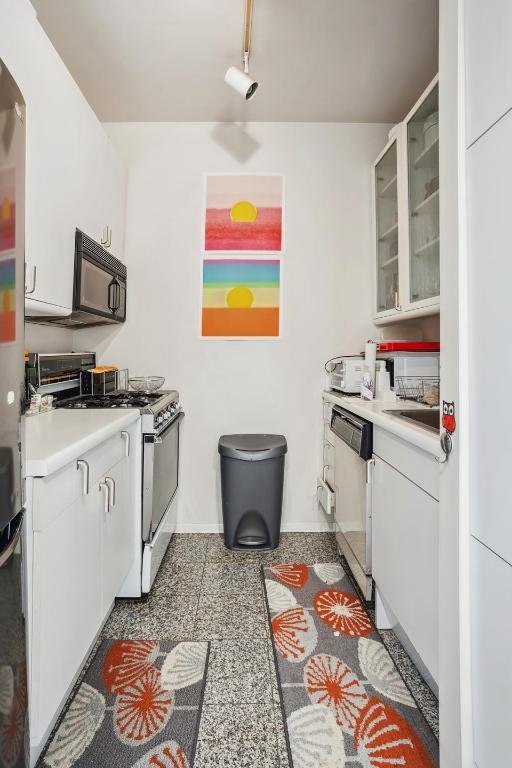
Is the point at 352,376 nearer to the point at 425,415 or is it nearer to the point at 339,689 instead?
the point at 425,415

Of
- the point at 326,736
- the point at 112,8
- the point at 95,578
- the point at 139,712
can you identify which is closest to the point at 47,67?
the point at 112,8

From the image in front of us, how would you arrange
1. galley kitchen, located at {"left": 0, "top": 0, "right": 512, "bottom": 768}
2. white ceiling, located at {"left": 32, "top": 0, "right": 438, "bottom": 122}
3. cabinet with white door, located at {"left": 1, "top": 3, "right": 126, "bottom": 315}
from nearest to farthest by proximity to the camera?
galley kitchen, located at {"left": 0, "top": 0, "right": 512, "bottom": 768} < cabinet with white door, located at {"left": 1, "top": 3, "right": 126, "bottom": 315} < white ceiling, located at {"left": 32, "top": 0, "right": 438, "bottom": 122}

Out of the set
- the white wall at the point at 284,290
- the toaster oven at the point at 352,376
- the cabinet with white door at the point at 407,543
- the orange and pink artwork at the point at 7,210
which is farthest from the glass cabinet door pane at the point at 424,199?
the orange and pink artwork at the point at 7,210

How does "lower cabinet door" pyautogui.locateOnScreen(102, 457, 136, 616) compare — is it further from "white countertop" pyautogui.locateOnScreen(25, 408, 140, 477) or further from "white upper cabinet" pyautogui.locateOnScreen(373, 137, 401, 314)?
"white upper cabinet" pyautogui.locateOnScreen(373, 137, 401, 314)

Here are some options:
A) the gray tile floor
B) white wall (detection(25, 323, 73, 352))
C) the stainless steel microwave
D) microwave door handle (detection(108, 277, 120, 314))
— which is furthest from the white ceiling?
the gray tile floor

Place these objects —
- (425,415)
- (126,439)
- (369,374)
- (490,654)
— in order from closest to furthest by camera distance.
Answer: (490,654) → (126,439) → (425,415) → (369,374)

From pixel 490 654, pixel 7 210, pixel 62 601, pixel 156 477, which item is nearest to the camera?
pixel 7 210

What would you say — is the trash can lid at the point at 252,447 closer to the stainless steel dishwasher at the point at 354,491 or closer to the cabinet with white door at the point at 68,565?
the stainless steel dishwasher at the point at 354,491

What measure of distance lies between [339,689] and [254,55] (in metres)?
2.74

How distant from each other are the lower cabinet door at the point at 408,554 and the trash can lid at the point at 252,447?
740mm

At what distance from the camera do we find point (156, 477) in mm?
2008

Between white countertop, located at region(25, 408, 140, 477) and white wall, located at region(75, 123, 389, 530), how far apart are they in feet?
3.11

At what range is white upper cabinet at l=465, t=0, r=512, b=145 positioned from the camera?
2.65ft

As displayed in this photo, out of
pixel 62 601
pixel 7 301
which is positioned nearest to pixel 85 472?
Answer: pixel 62 601
